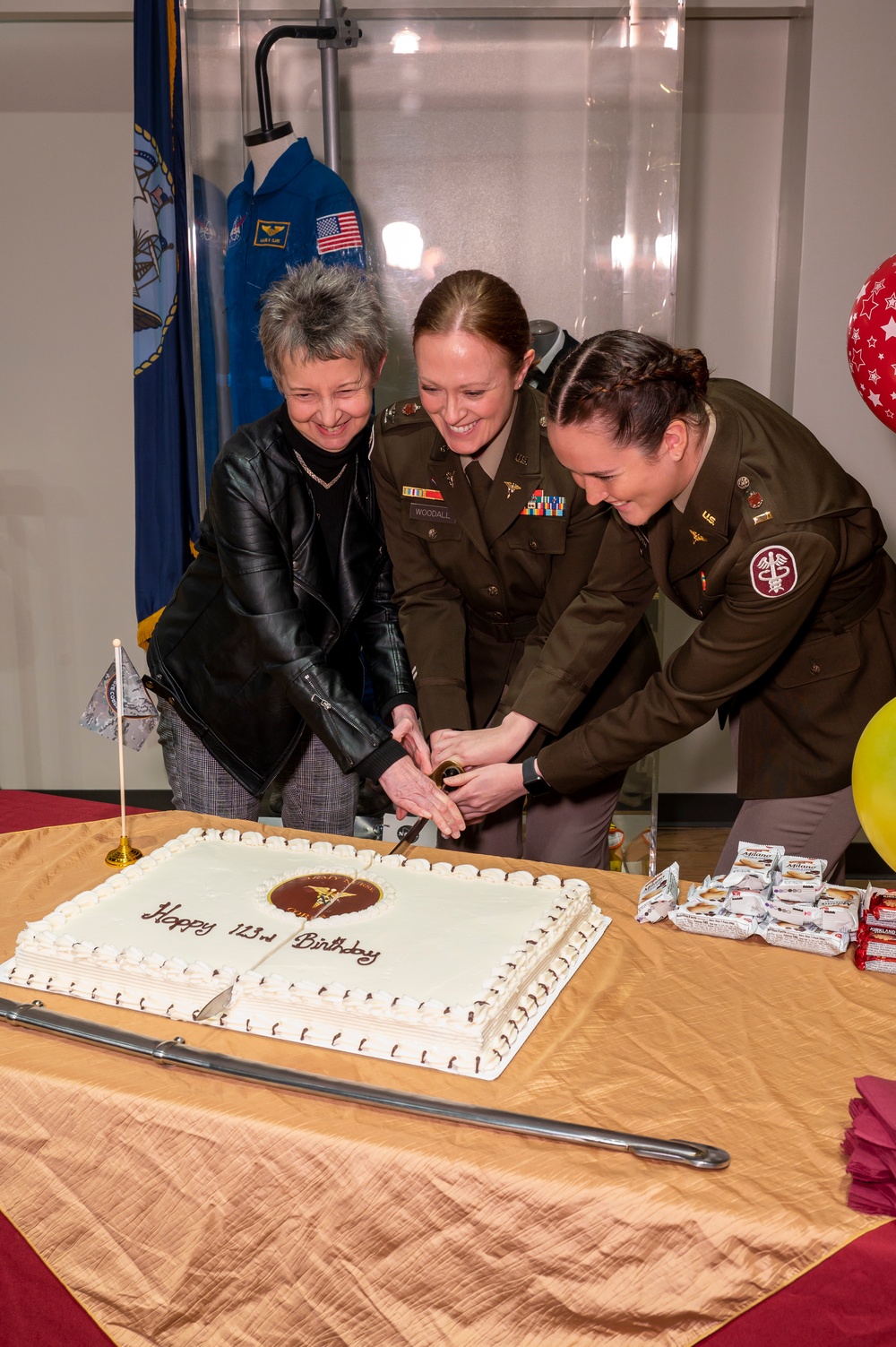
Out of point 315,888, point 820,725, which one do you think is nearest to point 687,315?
point 820,725

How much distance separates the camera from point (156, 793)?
13.6 ft

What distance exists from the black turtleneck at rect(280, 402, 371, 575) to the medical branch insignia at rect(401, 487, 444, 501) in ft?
0.40

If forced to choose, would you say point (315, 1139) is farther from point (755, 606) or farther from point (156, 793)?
point (156, 793)

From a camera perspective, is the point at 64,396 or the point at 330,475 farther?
the point at 64,396

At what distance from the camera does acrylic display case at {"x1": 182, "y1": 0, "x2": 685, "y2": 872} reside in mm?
2881

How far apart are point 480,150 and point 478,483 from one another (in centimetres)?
155

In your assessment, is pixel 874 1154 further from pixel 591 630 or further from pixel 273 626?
pixel 273 626

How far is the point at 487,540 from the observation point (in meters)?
2.05

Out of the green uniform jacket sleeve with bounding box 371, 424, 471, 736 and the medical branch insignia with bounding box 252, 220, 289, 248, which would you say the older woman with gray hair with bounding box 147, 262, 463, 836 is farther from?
the medical branch insignia with bounding box 252, 220, 289, 248

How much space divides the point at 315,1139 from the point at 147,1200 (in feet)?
0.71

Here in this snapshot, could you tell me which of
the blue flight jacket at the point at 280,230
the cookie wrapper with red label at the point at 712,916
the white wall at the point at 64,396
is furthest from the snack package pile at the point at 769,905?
the white wall at the point at 64,396

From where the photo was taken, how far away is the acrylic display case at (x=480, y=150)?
2881mm

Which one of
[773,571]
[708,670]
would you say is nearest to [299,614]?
[708,670]

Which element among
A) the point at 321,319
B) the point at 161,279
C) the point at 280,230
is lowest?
the point at 321,319
